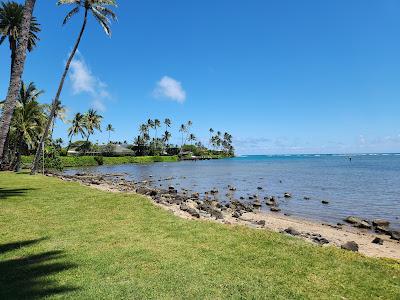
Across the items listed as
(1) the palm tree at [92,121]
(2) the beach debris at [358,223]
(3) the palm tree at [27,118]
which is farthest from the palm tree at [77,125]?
(2) the beach debris at [358,223]

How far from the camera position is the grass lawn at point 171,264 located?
22.8 feet

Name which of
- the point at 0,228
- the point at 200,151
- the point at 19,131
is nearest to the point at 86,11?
the point at 19,131

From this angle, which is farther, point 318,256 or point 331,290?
point 318,256

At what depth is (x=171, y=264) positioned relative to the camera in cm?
845

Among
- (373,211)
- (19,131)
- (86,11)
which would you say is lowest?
(373,211)

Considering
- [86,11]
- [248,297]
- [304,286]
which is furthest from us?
[86,11]

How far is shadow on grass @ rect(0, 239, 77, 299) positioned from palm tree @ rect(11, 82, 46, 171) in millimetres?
37675

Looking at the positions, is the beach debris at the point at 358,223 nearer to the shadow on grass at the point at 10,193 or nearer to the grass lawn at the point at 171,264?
the grass lawn at the point at 171,264

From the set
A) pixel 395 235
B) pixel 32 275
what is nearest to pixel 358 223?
pixel 395 235

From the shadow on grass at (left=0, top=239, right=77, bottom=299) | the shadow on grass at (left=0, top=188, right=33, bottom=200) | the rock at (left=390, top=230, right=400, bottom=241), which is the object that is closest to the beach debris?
the rock at (left=390, top=230, right=400, bottom=241)

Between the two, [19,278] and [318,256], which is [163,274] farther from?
[318,256]

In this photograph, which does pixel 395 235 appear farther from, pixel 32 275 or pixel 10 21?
pixel 10 21

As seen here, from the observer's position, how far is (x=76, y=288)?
23.0ft

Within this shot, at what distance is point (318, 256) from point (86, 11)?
105 ft
